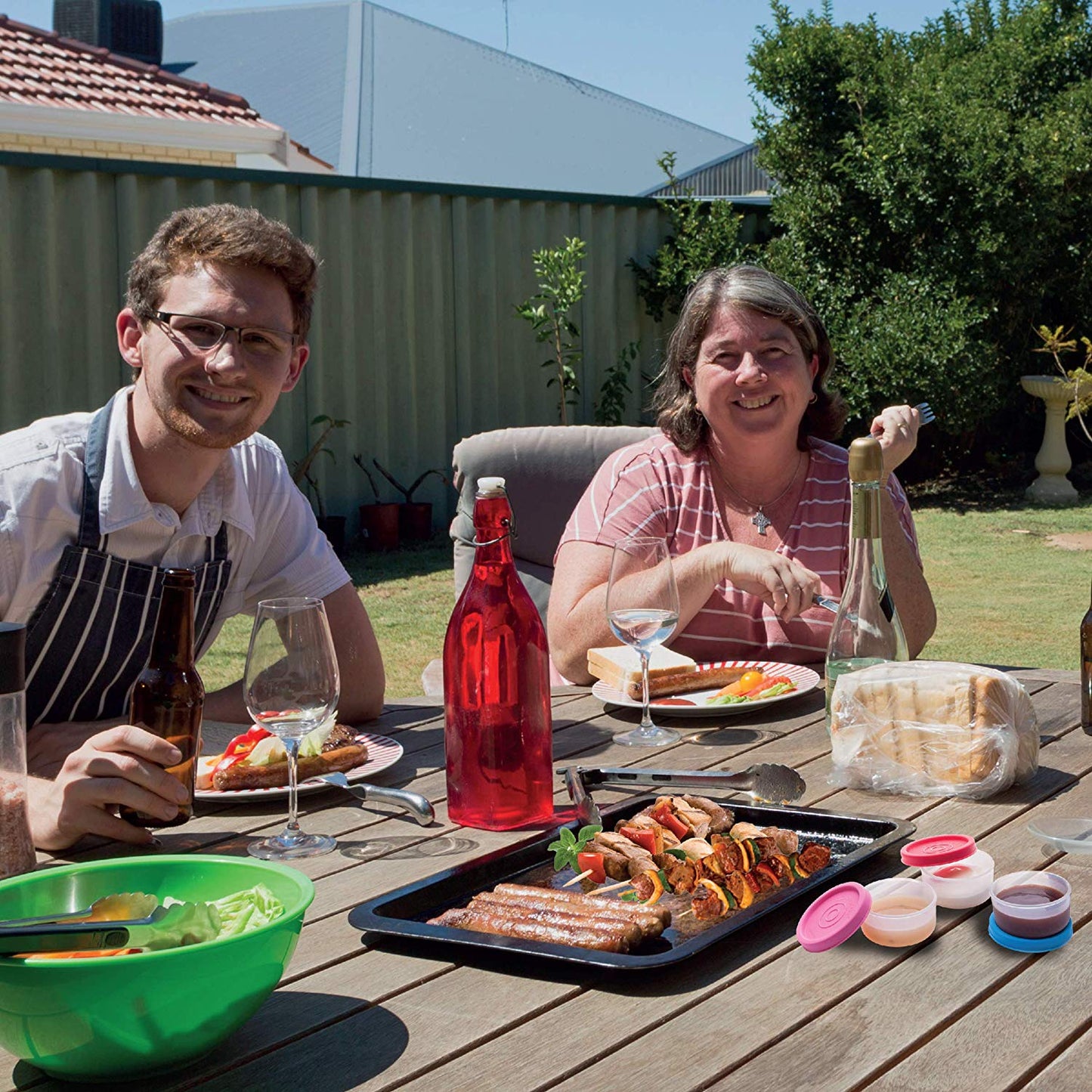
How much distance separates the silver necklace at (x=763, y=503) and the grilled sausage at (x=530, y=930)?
6.15 ft

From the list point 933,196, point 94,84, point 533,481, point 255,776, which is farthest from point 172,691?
point 94,84

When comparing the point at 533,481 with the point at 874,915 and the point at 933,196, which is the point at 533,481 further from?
the point at 933,196

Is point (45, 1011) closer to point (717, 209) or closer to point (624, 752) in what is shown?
point (624, 752)

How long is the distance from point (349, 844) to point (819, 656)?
1.41 metres

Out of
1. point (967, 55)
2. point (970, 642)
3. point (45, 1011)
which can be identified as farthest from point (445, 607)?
point (967, 55)

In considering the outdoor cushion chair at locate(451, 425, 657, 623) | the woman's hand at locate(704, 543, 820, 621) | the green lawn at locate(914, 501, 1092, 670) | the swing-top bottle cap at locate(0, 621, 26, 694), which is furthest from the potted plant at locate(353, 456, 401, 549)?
the swing-top bottle cap at locate(0, 621, 26, 694)

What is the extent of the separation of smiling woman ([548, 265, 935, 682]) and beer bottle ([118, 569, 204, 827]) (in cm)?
113

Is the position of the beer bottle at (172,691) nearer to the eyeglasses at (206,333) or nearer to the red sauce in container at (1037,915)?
the eyeglasses at (206,333)

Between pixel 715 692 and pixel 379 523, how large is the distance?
6.71 metres

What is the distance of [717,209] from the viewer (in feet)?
35.2

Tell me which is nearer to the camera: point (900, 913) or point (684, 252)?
point (900, 913)

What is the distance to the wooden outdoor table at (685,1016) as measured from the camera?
113cm

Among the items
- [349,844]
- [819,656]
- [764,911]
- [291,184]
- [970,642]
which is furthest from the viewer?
[291,184]

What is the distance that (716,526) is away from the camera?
10.4 ft
